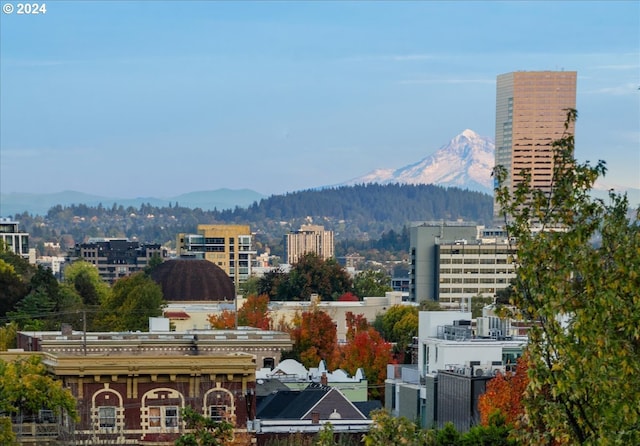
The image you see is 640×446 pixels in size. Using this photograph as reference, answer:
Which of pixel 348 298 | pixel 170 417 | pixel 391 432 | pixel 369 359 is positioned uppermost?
pixel 391 432

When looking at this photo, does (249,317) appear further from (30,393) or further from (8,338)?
(30,393)

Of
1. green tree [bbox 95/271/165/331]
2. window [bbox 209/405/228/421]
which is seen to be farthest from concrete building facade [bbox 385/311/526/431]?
green tree [bbox 95/271/165/331]

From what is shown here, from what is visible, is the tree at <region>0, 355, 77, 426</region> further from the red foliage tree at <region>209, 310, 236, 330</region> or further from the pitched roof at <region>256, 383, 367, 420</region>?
the red foliage tree at <region>209, 310, 236, 330</region>

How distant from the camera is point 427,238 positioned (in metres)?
184

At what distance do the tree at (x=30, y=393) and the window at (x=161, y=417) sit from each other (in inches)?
90.2

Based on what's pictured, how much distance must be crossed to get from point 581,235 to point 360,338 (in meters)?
60.0

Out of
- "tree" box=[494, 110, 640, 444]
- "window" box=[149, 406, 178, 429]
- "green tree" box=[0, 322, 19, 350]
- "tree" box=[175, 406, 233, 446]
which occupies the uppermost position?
"tree" box=[494, 110, 640, 444]

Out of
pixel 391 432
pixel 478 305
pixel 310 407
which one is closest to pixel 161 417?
pixel 310 407

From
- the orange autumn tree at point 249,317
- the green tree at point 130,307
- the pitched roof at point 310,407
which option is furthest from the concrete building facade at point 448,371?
the orange autumn tree at point 249,317

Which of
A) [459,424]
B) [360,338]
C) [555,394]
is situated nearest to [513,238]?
[555,394]

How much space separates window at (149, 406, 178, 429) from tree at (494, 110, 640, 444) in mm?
21965

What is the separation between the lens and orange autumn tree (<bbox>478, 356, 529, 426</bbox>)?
1764 inches

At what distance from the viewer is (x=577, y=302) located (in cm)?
1867

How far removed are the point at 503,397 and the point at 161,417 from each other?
1109 centimetres
